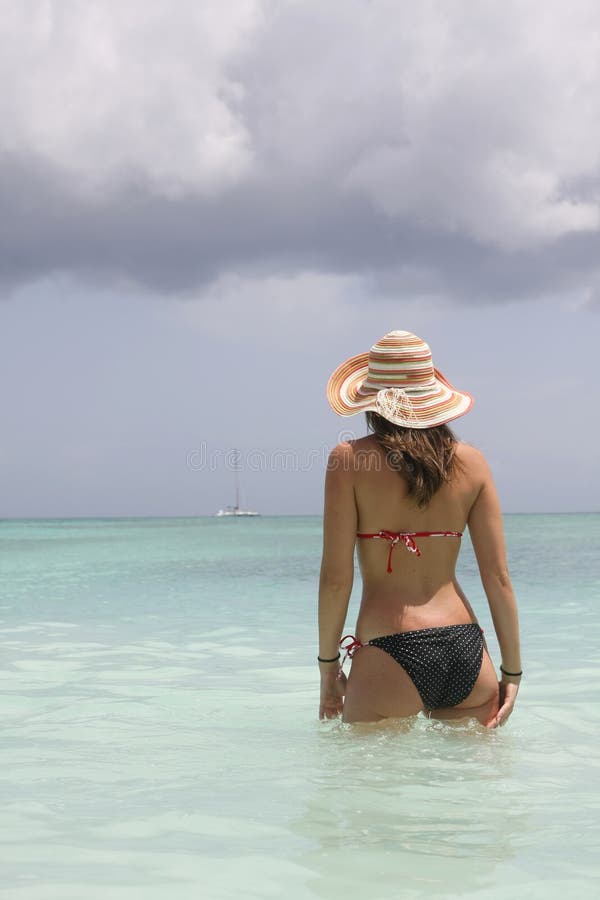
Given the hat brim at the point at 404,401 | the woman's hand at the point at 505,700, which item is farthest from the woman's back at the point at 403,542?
the woman's hand at the point at 505,700

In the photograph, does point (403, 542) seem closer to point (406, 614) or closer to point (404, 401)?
point (406, 614)

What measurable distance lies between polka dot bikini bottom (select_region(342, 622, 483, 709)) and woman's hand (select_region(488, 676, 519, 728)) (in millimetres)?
230

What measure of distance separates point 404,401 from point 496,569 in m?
0.77

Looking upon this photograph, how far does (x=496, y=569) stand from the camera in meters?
3.54

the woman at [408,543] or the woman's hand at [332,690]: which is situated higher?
the woman at [408,543]

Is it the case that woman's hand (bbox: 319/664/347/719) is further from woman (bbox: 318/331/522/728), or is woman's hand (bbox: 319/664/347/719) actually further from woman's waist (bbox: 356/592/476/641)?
woman's waist (bbox: 356/592/476/641)

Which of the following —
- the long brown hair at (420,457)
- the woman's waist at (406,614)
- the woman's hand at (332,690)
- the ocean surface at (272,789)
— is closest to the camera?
the ocean surface at (272,789)

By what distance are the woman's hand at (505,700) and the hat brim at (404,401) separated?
44.0 inches

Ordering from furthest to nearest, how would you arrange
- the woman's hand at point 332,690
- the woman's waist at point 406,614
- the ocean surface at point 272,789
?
the woman's hand at point 332,690, the woman's waist at point 406,614, the ocean surface at point 272,789

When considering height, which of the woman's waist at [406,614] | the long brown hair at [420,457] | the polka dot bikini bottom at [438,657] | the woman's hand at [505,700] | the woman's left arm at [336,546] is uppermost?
the long brown hair at [420,457]

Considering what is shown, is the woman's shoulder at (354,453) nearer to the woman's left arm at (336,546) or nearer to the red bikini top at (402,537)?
the woman's left arm at (336,546)

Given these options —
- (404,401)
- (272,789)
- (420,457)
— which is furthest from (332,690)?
(404,401)

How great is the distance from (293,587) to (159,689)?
26.3 ft

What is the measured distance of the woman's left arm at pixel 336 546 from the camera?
3.37 metres
